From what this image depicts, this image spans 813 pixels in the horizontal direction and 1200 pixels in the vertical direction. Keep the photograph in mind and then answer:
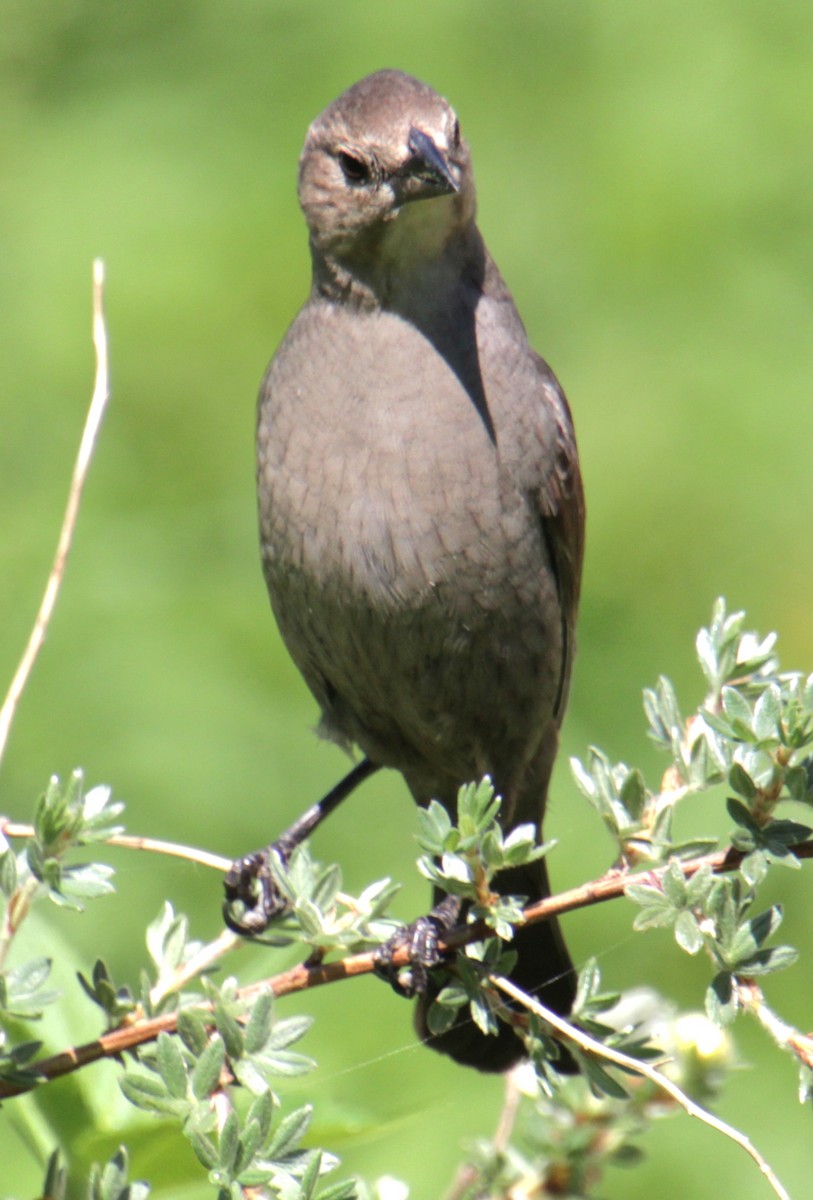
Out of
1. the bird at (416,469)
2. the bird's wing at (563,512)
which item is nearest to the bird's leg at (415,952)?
the bird at (416,469)

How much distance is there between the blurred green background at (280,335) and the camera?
17.5 ft

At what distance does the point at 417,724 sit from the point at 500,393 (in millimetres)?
718

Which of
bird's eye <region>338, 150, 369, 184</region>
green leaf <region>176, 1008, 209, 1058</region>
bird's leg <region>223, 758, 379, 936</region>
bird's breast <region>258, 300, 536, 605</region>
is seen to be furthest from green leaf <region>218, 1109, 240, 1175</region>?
bird's eye <region>338, 150, 369, 184</region>

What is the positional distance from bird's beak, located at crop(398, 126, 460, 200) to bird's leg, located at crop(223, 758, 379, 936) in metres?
1.29

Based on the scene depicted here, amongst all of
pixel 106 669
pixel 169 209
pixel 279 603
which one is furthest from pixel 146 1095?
pixel 169 209

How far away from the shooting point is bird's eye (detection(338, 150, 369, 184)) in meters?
3.51

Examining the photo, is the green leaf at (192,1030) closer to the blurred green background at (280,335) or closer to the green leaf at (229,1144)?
the green leaf at (229,1144)

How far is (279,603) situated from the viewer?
355cm

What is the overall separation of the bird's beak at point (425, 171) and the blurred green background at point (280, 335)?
2053 mm

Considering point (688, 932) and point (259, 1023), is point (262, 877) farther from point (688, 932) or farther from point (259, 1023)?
point (688, 932)

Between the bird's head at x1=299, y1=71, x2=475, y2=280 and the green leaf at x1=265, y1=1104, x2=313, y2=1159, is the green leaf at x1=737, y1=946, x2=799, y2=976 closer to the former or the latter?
the green leaf at x1=265, y1=1104, x2=313, y2=1159

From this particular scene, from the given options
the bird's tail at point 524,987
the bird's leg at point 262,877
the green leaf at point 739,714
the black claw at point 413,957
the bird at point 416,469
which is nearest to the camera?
the green leaf at point 739,714

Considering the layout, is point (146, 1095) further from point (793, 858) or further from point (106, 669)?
point (106, 669)

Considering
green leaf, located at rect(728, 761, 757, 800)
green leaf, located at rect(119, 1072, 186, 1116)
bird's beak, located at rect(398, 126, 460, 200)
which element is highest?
bird's beak, located at rect(398, 126, 460, 200)
